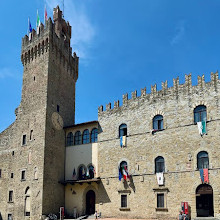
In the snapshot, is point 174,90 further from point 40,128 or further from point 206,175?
point 40,128

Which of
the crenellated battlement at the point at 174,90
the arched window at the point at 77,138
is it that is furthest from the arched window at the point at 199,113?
the arched window at the point at 77,138

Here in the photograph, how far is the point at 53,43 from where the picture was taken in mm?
32625

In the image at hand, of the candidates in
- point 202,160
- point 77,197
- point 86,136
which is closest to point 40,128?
point 86,136

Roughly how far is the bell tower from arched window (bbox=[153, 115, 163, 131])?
419 inches

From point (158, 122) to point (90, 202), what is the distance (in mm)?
10599

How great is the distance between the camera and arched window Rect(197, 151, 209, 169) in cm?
2344

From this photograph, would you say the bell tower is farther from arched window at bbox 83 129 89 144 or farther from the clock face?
arched window at bbox 83 129 89 144

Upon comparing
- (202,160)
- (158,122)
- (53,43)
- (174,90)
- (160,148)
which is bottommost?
(202,160)

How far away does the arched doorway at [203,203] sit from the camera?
76.3 ft

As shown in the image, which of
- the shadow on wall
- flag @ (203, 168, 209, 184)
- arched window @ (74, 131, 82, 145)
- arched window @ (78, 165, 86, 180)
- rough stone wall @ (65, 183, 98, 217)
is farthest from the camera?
arched window @ (74, 131, 82, 145)

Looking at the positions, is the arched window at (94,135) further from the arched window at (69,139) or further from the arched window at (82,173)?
the arched window at (82,173)

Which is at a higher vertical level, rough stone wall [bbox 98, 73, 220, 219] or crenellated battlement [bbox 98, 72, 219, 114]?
crenellated battlement [bbox 98, 72, 219, 114]

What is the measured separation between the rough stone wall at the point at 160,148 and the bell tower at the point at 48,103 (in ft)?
15.8

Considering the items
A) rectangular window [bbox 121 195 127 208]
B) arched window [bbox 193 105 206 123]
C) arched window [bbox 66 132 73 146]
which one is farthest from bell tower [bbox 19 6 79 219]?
arched window [bbox 193 105 206 123]
